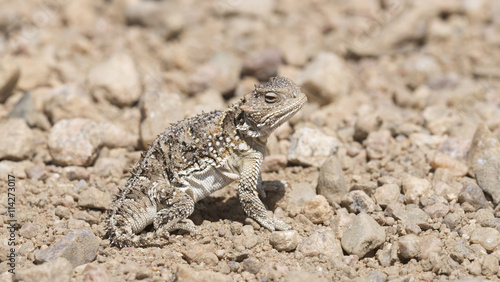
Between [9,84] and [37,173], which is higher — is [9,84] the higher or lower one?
the higher one

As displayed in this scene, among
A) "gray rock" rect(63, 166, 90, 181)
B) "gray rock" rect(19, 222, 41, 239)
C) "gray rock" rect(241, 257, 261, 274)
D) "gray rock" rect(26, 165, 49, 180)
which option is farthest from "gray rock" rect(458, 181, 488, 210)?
"gray rock" rect(26, 165, 49, 180)

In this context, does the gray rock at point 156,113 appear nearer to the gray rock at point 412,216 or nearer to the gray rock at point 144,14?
the gray rock at point 412,216

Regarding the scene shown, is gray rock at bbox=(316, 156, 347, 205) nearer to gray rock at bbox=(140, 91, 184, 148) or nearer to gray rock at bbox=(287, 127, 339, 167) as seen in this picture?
gray rock at bbox=(287, 127, 339, 167)

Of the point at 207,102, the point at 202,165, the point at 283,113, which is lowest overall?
the point at 207,102

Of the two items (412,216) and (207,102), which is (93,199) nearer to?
(207,102)

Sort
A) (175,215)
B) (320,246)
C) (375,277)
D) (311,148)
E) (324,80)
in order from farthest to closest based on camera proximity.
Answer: (324,80) → (311,148) → (175,215) → (320,246) → (375,277)

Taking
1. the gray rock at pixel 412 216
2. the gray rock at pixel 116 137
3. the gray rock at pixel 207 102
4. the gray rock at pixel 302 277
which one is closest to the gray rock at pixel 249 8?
the gray rock at pixel 207 102

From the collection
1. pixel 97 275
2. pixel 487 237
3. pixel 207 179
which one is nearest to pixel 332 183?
pixel 207 179
